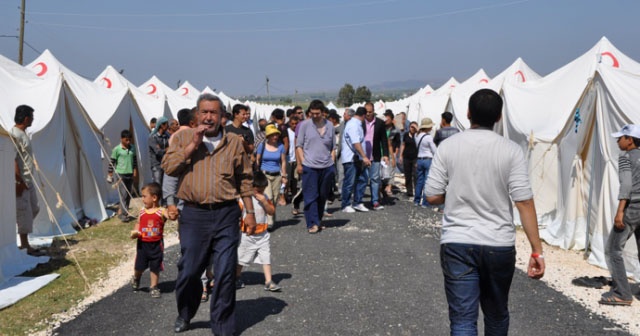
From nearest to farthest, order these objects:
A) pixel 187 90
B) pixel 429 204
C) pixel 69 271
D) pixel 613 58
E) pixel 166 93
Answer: pixel 429 204, pixel 69 271, pixel 613 58, pixel 166 93, pixel 187 90

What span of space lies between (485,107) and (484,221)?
697 millimetres

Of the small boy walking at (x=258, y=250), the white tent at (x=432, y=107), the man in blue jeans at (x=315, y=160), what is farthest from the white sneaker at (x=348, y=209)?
the white tent at (x=432, y=107)

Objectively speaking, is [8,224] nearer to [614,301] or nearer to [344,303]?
[344,303]

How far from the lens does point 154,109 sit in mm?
16766

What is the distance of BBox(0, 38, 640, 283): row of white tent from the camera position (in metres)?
7.38

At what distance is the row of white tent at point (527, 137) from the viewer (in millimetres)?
7379

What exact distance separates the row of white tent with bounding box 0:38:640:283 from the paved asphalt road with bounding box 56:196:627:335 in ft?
6.02

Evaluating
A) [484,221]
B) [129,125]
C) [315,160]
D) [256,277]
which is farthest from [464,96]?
[484,221]

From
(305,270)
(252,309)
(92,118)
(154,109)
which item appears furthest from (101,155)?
(252,309)

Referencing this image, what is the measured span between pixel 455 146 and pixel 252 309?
2.93 m

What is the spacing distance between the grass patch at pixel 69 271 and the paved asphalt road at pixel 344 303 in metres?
0.40

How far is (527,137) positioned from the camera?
34.9 feet

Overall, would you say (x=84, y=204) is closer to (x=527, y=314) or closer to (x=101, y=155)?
(x=101, y=155)

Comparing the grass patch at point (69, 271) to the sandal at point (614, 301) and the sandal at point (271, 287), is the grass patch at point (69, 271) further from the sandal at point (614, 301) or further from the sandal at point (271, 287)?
the sandal at point (614, 301)
